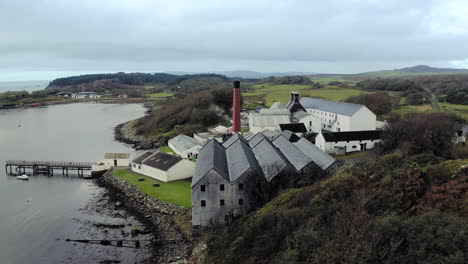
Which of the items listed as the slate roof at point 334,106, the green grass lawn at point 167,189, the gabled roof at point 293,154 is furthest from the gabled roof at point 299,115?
the green grass lawn at point 167,189

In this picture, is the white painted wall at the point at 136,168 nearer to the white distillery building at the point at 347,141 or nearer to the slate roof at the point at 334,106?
the white distillery building at the point at 347,141

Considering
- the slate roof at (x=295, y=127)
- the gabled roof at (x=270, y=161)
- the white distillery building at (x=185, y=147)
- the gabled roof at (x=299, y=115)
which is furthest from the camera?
the gabled roof at (x=299, y=115)

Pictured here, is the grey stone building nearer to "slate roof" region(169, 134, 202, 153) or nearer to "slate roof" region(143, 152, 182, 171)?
"slate roof" region(143, 152, 182, 171)

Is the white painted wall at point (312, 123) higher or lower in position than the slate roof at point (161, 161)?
higher

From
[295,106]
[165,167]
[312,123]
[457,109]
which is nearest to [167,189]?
[165,167]

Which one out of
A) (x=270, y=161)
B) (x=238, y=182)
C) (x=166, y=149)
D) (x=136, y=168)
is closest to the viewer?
(x=238, y=182)

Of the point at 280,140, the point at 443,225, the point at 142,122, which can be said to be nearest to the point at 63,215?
the point at 280,140

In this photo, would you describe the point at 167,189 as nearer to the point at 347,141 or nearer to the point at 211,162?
the point at 211,162
